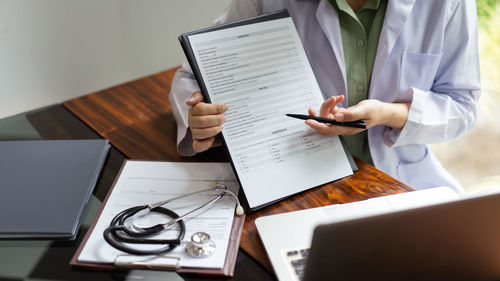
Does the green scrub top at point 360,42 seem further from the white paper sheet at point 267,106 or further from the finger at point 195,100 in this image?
the finger at point 195,100

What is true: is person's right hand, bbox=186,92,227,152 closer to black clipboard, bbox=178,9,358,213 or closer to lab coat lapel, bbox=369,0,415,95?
black clipboard, bbox=178,9,358,213

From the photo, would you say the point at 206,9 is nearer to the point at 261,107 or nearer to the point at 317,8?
the point at 317,8

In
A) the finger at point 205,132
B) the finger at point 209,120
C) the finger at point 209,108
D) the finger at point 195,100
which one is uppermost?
the finger at point 195,100

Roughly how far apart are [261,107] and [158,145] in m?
0.28

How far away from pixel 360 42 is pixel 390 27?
8 cm

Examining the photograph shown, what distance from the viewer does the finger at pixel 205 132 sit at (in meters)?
0.84

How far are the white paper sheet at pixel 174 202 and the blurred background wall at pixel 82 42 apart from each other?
47.7 inches

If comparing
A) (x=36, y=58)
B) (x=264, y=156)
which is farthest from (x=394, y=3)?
(x=36, y=58)

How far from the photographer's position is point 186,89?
39.5 inches

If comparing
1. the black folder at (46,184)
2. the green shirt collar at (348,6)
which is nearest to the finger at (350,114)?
the green shirt collar at (348,6)

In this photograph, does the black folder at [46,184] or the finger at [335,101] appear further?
the finger at [335,101]

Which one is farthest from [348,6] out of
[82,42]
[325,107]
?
[82,42]

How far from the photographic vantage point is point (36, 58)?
1987 mm

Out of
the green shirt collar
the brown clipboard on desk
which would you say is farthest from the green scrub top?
the brown clipboard on desk
